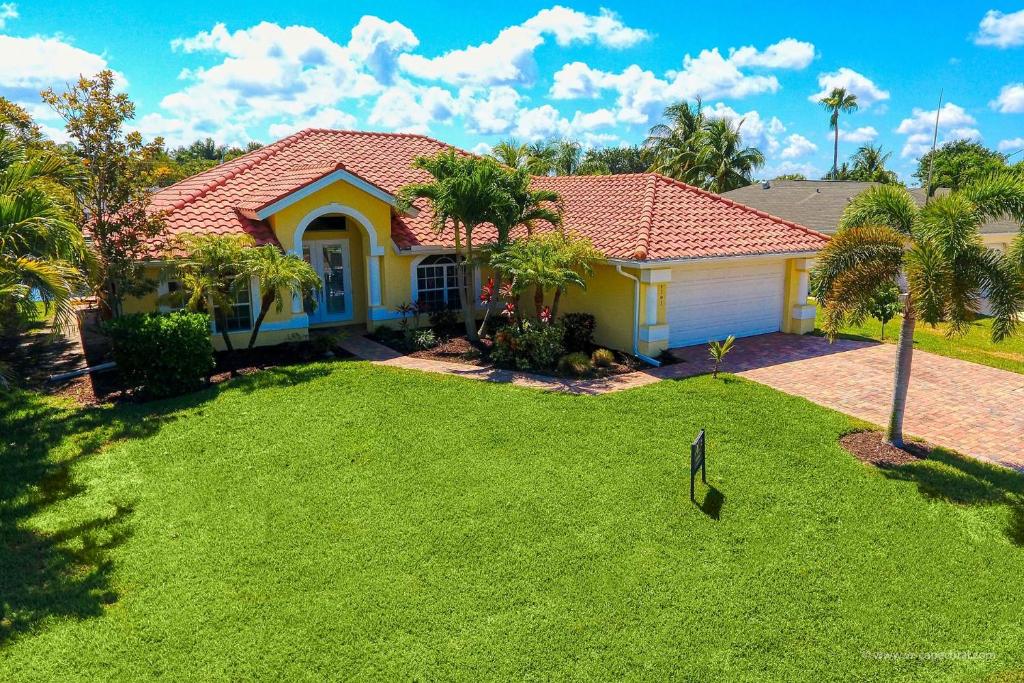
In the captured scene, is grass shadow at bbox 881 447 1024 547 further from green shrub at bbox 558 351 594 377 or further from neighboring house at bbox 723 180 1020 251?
neighboring house at bbox 723 180 1020 251

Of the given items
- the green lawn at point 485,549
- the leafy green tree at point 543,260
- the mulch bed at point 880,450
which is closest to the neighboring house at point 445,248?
the leafy green tree at point 543,260

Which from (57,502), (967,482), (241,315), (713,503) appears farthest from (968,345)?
(57,502)

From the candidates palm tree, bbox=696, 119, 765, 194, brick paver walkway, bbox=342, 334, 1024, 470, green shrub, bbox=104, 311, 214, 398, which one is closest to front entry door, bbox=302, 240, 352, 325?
brick paver walkway, bbox=342, 334, 1024, 470

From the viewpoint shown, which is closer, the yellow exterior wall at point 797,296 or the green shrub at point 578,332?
the green shrub at point 578,332

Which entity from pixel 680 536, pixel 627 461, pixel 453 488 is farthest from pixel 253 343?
pixel 680 536

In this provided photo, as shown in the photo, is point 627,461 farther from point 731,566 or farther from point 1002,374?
point 1002,374

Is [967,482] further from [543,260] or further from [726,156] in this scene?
[726,156]

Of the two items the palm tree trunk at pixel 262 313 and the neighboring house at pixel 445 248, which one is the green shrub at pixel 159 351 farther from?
the neighboring house at pixel 445 248
